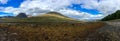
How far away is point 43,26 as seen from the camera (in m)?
38.4

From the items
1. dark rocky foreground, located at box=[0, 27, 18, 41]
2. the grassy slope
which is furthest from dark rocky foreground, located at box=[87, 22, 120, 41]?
dark rocky foreground, located at box=[0, 27, 18, 41]

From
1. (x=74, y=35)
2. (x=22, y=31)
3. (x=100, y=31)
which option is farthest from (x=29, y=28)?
(x=100, y=31)

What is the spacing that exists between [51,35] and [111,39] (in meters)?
8.07

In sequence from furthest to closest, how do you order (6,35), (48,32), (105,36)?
(48,32) < (105,36) < (6,35)

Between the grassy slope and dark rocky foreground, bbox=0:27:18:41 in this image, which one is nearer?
dark rocky foreground, bbox=0:27:18:41

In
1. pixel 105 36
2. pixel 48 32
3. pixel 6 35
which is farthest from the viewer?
pixel 48 32

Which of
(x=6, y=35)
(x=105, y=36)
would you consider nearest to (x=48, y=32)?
(x=6, y=35)

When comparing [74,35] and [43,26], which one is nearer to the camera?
[74,35]

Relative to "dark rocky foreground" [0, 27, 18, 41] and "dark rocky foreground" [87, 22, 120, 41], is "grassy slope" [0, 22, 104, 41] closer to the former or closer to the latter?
"dark rocky foreground" [0, 27, 18, 41]

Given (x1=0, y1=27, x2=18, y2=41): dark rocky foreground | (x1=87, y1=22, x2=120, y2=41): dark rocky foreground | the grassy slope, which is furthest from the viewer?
(x1=87, y1=22, x2=120, y2=41): dark rocky foreground

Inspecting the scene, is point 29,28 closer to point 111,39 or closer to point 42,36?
point 42,36

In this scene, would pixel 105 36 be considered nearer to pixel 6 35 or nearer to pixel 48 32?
pixel 48 32

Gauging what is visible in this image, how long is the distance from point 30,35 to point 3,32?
362 cm

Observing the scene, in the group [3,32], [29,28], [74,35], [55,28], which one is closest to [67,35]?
[74,35]
